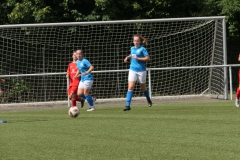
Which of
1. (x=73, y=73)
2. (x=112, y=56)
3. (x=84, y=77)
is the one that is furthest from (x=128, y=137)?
(x=112, y=56)

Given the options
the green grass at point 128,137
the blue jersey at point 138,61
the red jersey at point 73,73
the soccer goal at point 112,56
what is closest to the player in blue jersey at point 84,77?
the red jersey at point 73,73

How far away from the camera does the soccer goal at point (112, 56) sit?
22688 millimetres

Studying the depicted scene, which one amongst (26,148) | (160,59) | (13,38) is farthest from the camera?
(160,59)

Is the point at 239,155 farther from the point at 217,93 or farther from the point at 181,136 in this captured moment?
the point at 217,93

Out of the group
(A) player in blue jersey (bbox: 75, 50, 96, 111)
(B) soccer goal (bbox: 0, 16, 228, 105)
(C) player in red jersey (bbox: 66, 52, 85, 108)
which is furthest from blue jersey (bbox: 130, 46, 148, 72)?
(B) soccer goal (bbox: 0, 16, 228, 105)

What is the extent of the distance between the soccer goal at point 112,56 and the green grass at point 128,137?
786 centimetres

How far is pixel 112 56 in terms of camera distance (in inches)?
931

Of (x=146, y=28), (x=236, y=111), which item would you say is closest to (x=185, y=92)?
(x=146, y=28)

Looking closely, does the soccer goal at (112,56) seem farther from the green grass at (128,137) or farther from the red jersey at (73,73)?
the green grass at (128,137)

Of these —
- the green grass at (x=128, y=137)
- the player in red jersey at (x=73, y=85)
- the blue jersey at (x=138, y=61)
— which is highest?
the blue jersey at (x=138, y=61)

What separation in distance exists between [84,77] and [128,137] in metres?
7.86

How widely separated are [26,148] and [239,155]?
10.3 feet

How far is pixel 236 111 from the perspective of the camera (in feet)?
50.5

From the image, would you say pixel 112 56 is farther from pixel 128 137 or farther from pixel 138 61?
pixel 128 137
